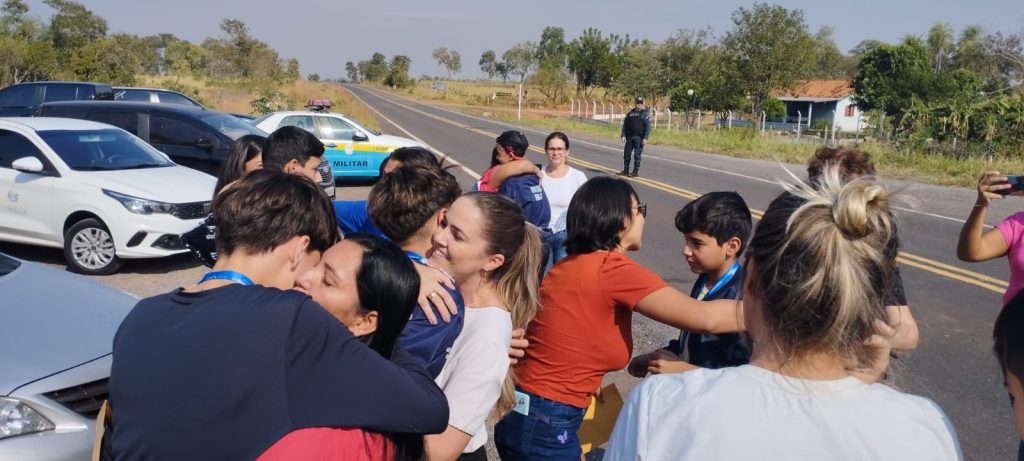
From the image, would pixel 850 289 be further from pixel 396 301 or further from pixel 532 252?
pixel 532 252

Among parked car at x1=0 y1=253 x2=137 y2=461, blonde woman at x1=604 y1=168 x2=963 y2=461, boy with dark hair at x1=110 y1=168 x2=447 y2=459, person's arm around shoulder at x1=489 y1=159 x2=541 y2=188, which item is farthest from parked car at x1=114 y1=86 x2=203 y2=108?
blonde woman at x1=604 y1=168 x2=963 y2=461

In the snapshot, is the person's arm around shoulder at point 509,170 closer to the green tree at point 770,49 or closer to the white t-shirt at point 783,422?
the white t-shirt at point 783,422

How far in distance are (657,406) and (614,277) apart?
115cm

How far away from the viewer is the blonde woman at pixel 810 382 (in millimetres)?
1367

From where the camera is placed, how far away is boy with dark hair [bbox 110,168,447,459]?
1.60 metres

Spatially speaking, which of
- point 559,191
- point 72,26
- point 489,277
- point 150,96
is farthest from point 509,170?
point 72,26

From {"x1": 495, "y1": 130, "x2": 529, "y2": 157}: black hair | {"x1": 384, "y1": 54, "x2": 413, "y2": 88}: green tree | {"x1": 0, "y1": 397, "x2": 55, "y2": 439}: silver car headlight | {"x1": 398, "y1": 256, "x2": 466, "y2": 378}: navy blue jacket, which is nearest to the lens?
{"x1": 398, "y1": 256, "x2": 466, "y2": 378}: navy blue jacket

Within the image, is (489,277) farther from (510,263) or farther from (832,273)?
(832,273)

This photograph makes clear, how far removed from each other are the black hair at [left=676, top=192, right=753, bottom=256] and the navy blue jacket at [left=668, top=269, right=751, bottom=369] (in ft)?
0.49

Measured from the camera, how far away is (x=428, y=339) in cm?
223

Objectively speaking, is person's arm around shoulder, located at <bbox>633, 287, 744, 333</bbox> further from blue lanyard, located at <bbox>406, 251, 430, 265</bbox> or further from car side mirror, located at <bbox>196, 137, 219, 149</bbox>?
car side mirror, located at <bbox>196, 137, 219, 149</bbox>

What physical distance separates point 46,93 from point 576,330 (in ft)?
67.1

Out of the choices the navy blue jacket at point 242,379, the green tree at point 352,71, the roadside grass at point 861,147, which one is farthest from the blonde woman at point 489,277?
the green tree at point 352,71

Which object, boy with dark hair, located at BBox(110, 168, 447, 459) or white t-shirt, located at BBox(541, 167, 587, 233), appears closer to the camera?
boy with dark hair, located at BBox(110, 168, 447, 459)
